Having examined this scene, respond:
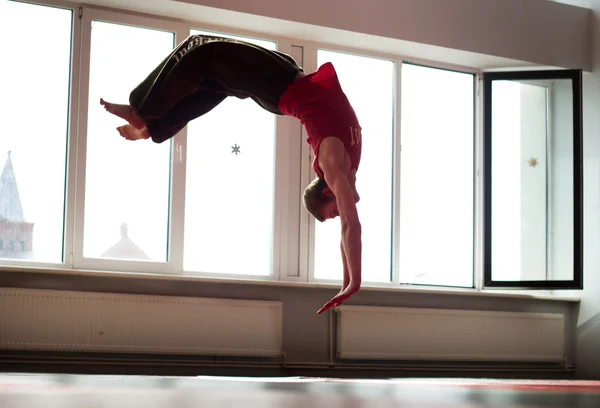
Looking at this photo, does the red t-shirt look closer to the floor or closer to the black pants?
the black pants

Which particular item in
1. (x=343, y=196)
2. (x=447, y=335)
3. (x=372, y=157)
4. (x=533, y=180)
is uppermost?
(x=372, y=157)

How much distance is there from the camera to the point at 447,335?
5121mm

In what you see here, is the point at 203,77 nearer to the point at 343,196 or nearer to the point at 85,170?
the point at 343,196

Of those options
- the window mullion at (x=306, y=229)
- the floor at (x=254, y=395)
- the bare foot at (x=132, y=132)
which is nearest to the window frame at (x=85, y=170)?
the window mullion at (x=306, y=229)

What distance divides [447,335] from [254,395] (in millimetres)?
3842

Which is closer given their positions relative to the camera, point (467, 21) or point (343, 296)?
point (343, 296)

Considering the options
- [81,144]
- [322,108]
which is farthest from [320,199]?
[81,144]

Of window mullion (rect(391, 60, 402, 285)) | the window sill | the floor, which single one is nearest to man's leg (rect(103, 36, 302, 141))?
the floor

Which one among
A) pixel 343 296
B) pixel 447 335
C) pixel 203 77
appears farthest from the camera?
pixel 447 335

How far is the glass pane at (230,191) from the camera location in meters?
4.79

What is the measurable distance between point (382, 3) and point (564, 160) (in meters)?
1.72

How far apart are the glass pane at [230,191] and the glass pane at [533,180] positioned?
1675 millimetres

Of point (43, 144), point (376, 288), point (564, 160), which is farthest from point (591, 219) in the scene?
point (43, 144)

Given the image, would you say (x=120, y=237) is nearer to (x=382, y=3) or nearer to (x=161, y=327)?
(x=161, y=327)
